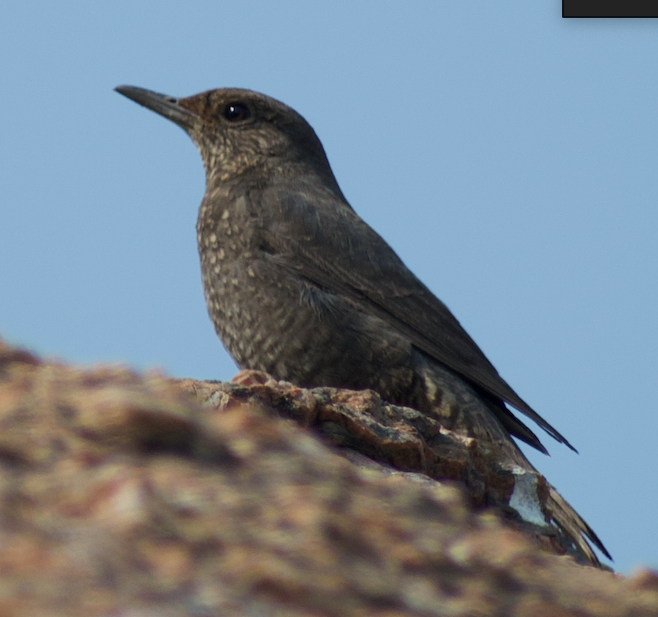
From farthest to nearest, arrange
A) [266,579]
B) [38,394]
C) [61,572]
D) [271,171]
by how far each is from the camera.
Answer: [271,171] < [38,394] < [266,579] < [61,572]

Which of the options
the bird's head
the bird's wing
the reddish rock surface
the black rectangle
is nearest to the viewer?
the reddish rock surface

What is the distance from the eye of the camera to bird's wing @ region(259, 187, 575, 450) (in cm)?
696

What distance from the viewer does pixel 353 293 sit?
277 inches

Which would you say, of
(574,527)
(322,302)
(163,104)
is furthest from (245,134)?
(574,527)

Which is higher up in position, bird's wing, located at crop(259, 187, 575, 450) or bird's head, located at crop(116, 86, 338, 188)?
bird's head, located at crop(116, 86, 338, 188)

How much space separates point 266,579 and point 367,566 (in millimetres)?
311

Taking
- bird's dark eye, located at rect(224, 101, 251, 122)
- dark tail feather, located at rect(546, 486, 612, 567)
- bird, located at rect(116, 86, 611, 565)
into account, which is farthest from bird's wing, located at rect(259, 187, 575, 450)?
dark tail feather, located at rect(546, 486, 612, 567)

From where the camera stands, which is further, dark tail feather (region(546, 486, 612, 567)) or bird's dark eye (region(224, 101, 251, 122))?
bird's dark eye (region(224, 101, 251, 122))

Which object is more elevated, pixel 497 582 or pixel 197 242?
pixel 197 242

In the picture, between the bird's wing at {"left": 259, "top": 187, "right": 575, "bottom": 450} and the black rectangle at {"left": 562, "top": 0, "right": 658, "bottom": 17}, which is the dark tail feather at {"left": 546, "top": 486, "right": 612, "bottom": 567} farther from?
the black rectangle at {"left": 562, "top": 0, "right": 658, "bottom": 17}

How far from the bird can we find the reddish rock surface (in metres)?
3.16

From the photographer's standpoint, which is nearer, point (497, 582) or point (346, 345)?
point (497, 582)

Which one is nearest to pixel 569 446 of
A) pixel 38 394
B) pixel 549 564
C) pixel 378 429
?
pixel 378 429

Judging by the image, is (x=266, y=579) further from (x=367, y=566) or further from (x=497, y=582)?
(x=497, y=582)
